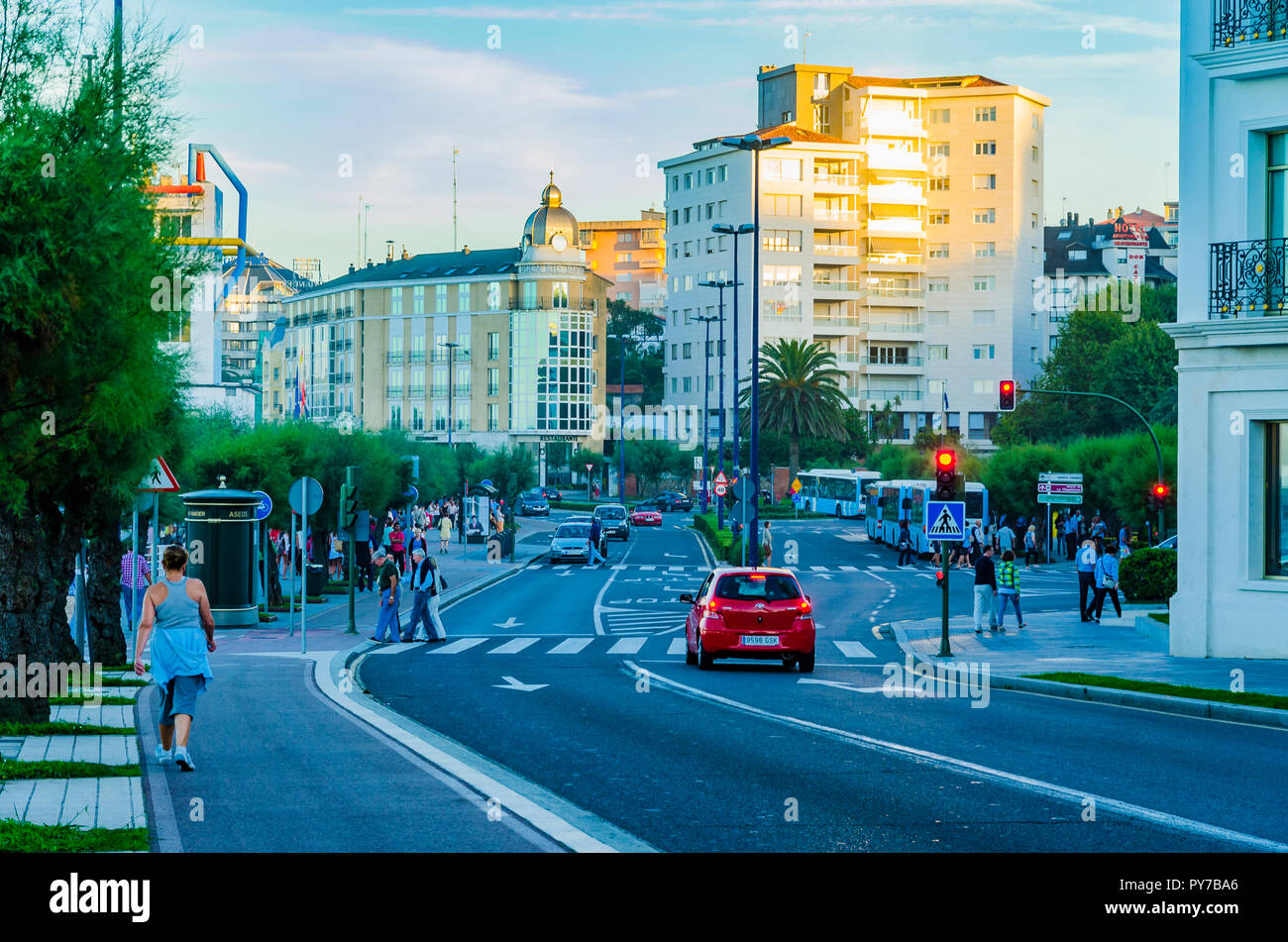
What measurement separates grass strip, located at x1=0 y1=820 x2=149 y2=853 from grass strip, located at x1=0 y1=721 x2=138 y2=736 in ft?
16.2

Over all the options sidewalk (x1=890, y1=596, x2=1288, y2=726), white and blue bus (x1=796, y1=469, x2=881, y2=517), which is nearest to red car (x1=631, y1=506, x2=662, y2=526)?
white and blue bus (x1=796, y1=469, x2=881, y2=517)

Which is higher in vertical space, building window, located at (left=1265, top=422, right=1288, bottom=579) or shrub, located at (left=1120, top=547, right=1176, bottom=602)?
building window, located at (left=1265, top=422, right=1288, bottom=579)

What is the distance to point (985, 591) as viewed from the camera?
107 ft

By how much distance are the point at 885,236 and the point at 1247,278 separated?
110386 millimetres

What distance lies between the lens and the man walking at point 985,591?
32344mm

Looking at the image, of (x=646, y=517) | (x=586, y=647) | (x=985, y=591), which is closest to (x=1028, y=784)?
(x=586, y=647)

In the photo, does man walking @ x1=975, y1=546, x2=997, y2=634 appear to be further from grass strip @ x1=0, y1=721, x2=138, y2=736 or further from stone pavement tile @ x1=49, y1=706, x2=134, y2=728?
grass strip @ x1=0, y1=721, x2=138, y2=736

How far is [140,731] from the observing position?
15.5m

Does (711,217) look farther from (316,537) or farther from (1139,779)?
(1139,779)

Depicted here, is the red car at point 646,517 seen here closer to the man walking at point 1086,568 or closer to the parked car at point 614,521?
the parked car at point 614,521

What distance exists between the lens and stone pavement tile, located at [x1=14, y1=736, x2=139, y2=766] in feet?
43.3
